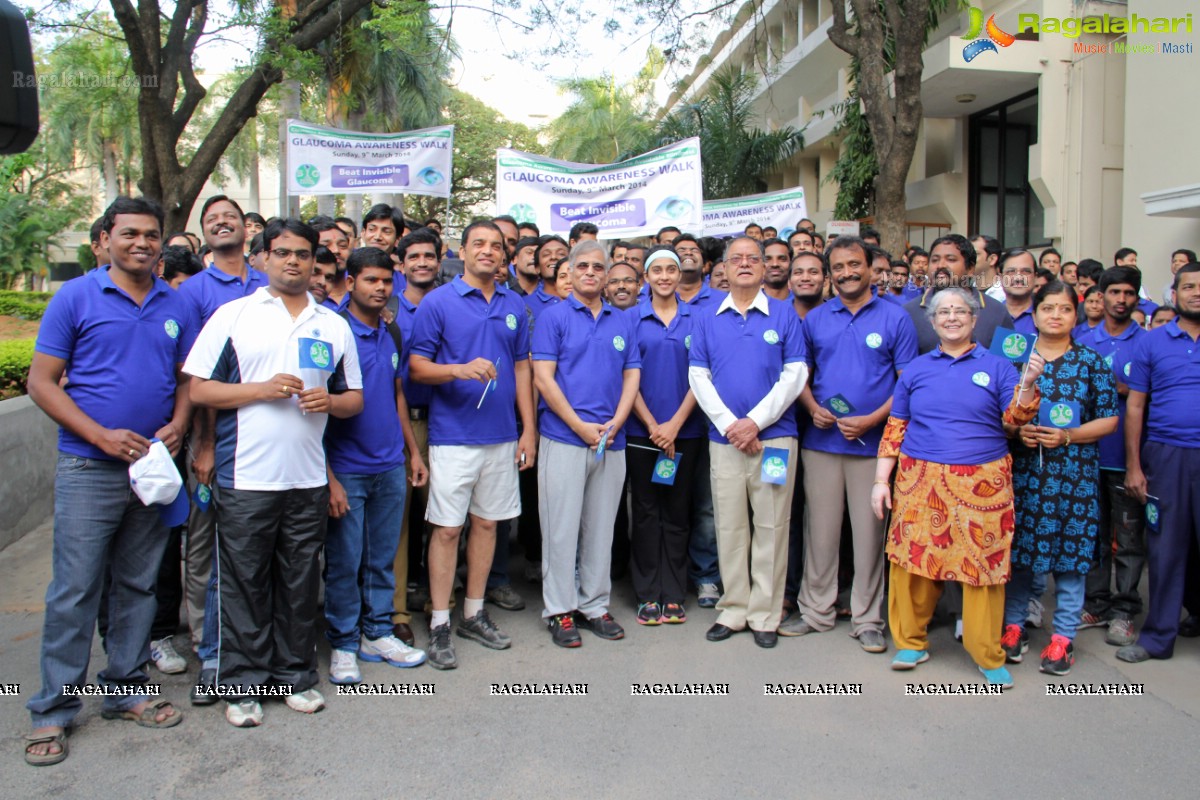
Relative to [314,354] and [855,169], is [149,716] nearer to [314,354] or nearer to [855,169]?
[314,354]

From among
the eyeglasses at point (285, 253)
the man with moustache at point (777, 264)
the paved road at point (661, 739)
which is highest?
the man with moustache at point (777, 264)

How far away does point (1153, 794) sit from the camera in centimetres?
330

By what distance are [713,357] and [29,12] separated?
28.5ft

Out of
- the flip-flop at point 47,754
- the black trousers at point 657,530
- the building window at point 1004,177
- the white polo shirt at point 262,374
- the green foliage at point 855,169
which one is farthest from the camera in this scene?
the green foliage at point 855,169

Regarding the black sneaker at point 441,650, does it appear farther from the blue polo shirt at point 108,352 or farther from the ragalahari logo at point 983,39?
the ragalahari logo at point 983,39

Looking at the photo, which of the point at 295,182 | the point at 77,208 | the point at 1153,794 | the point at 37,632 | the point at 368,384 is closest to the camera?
the point at 1153,794

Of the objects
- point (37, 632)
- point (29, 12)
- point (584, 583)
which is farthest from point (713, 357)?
point (29, 12)

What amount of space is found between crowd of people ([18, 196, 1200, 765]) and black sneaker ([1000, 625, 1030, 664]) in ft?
0.04

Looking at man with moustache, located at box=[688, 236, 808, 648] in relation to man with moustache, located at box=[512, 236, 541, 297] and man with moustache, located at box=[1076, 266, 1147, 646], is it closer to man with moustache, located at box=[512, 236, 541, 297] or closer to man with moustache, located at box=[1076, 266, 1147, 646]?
man with moustache, located at box=[1076, 266, 1147, 646]

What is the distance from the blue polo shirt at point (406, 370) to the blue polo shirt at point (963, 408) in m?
2.50

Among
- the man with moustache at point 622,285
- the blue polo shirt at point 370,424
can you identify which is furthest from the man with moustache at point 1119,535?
the blue polo shirt at point 370,424

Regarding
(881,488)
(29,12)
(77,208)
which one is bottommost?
(881,488)

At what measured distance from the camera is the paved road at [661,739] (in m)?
3.35

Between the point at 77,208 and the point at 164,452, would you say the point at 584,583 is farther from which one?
the point at 77,208
